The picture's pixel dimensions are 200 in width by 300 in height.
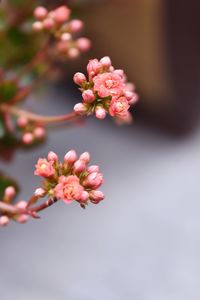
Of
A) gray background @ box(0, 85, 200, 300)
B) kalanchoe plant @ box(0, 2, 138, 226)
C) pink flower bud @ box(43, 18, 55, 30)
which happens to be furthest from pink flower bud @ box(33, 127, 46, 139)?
gray background @ box(0, 85, 200, 300)

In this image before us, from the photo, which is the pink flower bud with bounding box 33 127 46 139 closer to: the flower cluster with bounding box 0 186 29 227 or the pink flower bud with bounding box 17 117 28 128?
the pink flower bud with bounding box 17 117 28 128

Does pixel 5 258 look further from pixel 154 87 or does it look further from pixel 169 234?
pixel 154 87

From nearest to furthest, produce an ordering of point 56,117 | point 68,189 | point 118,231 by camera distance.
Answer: point 68,189 → point 56,117 → point 118,231

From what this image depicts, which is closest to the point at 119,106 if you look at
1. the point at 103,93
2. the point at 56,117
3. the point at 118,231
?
the point at 103,93

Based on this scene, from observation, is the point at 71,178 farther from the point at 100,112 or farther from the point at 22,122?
the point at 22,122

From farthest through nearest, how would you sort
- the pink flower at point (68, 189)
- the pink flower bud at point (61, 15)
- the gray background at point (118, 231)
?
the gray background at point (118, 231) < the pink flower bud at point (61, 15) < the pink flower at point (68, 189)

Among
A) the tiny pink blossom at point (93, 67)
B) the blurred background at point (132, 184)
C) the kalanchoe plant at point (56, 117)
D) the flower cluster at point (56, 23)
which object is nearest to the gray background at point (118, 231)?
the blurred background at point (132, 184)

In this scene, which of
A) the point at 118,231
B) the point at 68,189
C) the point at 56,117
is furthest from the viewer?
the point at 118,231

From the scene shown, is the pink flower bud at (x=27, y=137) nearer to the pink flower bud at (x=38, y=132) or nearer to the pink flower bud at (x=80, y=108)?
the pink flower bud at (x=38, y=132)
